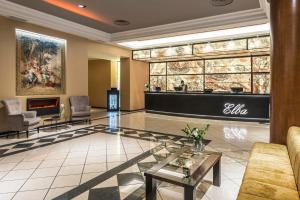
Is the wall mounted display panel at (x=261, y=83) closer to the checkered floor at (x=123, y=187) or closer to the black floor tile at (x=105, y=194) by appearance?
the checkered floor at (x=123, y=187)

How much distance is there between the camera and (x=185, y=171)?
85.5 inches

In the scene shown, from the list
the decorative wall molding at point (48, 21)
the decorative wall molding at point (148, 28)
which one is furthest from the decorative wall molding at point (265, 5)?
the decorative wall molding at point (48, 21)

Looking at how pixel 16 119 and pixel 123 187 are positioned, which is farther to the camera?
pixel 16 119

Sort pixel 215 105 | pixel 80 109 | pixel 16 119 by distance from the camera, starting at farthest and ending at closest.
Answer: pixel 215 105, pixel 80 109, pixel 16 119

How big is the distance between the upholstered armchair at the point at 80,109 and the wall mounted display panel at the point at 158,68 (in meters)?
4.93

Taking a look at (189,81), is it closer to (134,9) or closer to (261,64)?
(261,64)

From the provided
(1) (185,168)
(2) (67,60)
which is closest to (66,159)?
(1) (185,168)

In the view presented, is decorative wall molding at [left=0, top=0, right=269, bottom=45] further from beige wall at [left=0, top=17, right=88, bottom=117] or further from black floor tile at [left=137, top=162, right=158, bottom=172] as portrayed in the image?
black floor tile at [left=137, top=162, right=158, bottom=172]

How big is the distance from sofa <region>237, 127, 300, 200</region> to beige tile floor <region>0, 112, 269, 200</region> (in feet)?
1.94

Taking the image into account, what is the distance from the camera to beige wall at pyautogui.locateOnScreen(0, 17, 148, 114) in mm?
5457

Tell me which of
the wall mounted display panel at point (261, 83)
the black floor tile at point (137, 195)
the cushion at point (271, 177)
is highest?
the wall mounted display panel at point (261, 83)

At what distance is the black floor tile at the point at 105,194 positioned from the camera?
2369 mm

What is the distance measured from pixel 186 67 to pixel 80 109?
5.65 meters

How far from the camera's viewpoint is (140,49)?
10.0m
